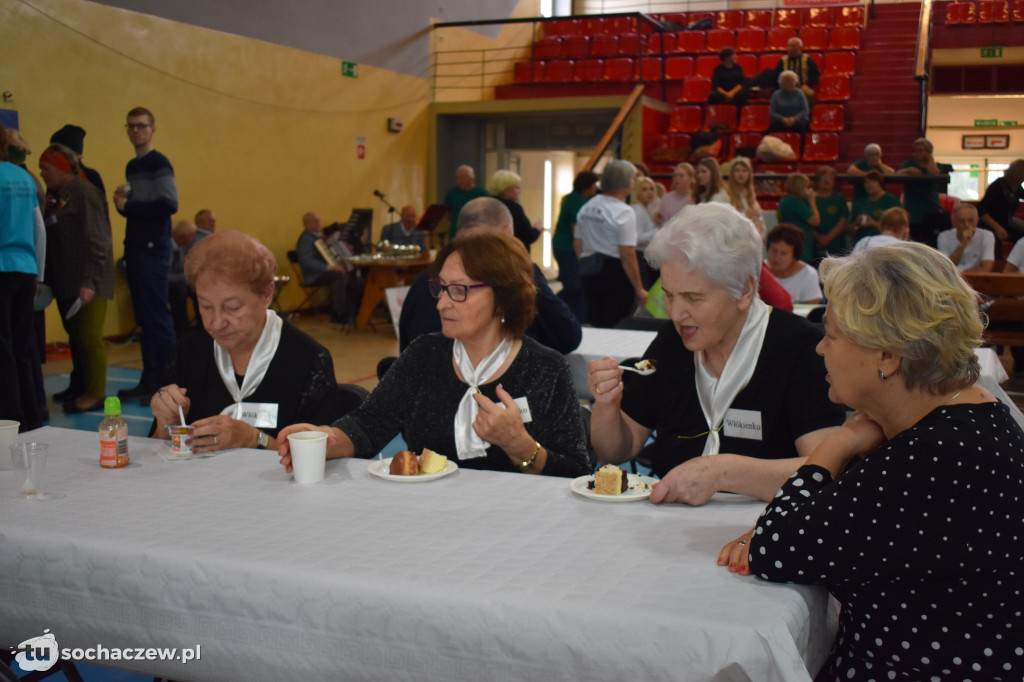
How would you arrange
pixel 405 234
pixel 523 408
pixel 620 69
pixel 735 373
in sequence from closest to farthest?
1. pixel 735 373
2. pixel 523 408
3. pixel 405 234
4. pixel 620 69

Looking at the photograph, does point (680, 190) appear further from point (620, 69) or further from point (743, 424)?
point (620, 69)

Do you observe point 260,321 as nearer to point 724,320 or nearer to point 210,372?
point 210,372

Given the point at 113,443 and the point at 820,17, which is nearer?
the point at 113,443

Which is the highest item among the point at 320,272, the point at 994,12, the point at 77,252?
the point at 994,12

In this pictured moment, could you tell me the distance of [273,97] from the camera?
1042 cm

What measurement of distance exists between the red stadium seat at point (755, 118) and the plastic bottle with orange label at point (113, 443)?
36.2 ft

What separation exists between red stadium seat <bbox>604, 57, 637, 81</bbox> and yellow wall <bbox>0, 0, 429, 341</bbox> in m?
2.81

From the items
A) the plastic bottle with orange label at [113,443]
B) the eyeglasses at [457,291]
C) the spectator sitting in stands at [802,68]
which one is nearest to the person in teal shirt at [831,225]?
the spectator sitting in stands at [802,68]

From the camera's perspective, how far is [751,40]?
13.8 m

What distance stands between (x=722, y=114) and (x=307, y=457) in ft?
36.4

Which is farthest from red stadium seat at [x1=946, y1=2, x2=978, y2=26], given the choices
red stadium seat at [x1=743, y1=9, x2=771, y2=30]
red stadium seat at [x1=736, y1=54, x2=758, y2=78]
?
red stadium seat at [x1=736, y1=54, x2=758, y2=78]

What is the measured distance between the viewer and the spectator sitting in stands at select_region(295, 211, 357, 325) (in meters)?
10.0

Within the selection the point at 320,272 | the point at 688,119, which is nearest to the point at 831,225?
the point at 688,119

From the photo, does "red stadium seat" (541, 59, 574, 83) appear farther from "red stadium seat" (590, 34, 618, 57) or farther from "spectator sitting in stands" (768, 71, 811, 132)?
"spectator sitting in stands" (768, 71, 811, 132)
